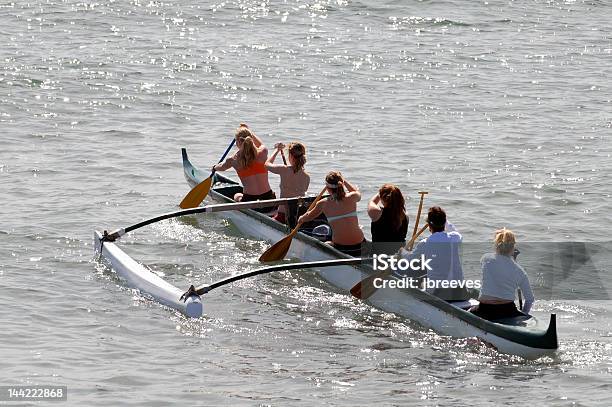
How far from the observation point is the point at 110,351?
1381 centimetres

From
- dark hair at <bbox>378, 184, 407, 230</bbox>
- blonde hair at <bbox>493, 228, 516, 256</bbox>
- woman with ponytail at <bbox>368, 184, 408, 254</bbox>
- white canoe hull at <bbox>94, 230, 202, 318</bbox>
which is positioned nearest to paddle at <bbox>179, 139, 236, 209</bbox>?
white canoe hull at <bbox>94, 230, 202, 318</bbox>

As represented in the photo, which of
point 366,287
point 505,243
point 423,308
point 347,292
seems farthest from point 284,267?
point 505,243

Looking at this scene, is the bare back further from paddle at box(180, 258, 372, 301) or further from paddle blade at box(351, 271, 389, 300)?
paddle blade at box(351, 271, 389, 300)

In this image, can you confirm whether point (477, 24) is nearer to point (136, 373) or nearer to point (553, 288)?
point (553, 288)

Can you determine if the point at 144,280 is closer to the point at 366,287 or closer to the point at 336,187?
the point at 336,187

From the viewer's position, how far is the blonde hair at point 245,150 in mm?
18672

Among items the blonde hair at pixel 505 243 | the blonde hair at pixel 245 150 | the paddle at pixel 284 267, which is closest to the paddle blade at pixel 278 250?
the paddle at pixel 284 267

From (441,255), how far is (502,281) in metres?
1.08

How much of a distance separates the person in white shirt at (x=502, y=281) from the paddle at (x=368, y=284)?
1555 millimetres

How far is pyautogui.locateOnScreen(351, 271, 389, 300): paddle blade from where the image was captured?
588 inches

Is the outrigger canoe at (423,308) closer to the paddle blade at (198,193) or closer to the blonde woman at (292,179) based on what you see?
the blonde woman at (292,179)

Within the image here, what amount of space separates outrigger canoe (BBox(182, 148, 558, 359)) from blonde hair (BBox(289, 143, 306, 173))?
0.93m

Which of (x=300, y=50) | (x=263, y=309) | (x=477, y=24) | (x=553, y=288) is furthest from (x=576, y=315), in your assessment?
(x=477, y=24)

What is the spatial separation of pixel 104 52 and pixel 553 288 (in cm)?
1972
